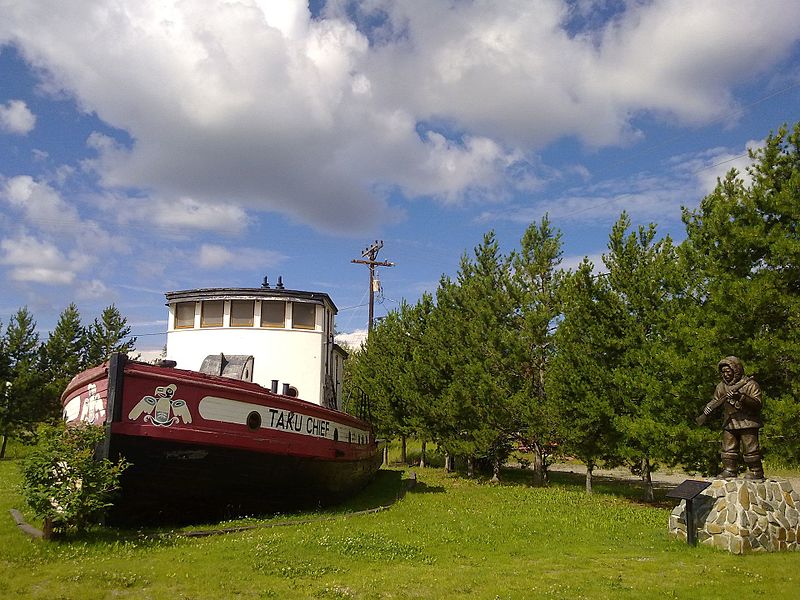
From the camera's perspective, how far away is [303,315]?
1647cm

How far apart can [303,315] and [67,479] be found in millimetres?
7907

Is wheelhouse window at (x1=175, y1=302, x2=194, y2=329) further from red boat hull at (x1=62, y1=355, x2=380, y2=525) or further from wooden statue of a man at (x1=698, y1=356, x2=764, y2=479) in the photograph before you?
wooden statue of a man at (x1=698, y1=356, x2=764, y2=479)

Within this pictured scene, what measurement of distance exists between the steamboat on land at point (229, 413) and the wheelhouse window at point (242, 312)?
0.03 meters

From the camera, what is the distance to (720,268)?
15055 millimetres

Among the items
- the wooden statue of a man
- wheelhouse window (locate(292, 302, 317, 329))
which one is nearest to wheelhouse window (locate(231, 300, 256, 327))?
wheelhouse window (locate(292, 302, 317, 329))

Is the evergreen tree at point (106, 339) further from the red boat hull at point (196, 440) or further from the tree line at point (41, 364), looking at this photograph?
the red boat hull at point (196, 440)

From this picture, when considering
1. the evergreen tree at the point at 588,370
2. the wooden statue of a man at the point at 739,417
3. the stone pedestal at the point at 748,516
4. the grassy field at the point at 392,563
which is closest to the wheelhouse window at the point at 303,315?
the grassy field at the point at 392,563

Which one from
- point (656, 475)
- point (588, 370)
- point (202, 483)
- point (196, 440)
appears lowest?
point (656, 475)

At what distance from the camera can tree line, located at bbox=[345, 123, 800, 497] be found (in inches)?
549

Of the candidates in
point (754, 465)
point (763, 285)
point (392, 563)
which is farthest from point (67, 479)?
point (763, 285)

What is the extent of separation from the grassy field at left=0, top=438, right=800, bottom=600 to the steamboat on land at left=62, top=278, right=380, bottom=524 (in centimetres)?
82

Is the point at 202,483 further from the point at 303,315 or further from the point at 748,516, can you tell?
the point at 748,516

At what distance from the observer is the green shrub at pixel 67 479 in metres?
9.03

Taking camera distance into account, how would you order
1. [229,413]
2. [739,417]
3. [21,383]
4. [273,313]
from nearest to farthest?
[739,417] → [229,413] → [273,313] → [21,383]
